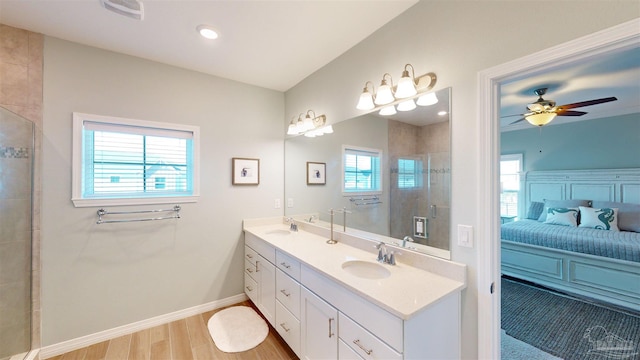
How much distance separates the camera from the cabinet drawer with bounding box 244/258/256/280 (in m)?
2.55

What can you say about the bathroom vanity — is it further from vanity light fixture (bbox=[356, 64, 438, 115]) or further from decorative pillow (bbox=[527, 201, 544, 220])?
decorative pillow (bbox=[527, 201, 544, 220])

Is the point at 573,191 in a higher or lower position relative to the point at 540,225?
higher

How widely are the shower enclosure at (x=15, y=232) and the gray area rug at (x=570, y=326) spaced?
4.00 metres

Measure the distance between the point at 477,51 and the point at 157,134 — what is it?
8.85 ft

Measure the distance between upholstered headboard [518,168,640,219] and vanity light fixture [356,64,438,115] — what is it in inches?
182

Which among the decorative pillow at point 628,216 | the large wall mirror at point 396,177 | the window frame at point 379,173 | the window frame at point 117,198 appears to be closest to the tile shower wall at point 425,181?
the large wall mirror at point 396,177

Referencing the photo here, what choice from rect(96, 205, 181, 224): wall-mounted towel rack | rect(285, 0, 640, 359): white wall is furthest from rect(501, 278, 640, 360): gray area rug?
rect(96, 205, 181, 224): wall-mounted towel rack

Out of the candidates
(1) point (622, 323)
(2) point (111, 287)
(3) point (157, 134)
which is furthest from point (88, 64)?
(1) point (622, 323)

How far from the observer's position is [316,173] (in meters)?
2.70

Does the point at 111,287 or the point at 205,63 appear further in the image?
the point at 205,63

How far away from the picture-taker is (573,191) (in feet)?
13.9

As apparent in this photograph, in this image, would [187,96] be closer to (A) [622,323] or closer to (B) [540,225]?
(A) [622,323]

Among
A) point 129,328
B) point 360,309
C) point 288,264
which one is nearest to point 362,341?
point 360,309

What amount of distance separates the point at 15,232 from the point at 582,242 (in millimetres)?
5586
